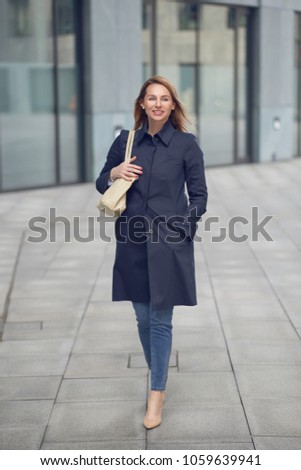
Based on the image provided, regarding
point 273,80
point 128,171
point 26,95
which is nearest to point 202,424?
point 128,171

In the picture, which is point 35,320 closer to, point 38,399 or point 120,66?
point 38,399

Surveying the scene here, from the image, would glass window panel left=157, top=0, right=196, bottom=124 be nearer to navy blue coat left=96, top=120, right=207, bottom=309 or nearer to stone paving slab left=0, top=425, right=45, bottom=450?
navy blue coat left=96, top=120, right=207, bottom=309

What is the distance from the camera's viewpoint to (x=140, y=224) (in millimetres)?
5125

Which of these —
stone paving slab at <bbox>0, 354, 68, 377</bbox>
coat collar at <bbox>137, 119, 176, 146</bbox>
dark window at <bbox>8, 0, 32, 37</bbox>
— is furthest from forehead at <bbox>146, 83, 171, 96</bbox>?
dark window at <bbox>8, 0, 32, 37</bbox>

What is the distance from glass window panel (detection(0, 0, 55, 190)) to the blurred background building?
2 cm

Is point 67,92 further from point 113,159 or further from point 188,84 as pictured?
point 113,159

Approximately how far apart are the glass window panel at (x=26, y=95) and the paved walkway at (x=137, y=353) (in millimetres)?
5858

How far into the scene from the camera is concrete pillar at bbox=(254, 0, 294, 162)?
918 inches

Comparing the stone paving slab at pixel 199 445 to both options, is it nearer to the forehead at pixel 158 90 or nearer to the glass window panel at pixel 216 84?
the forehead at pixel 158 90

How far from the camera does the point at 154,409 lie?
5070 millimetres

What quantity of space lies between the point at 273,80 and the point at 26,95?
8443 mm

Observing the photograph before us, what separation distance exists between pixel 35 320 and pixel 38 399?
84.8 inches

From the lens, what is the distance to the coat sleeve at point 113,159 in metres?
5.25
